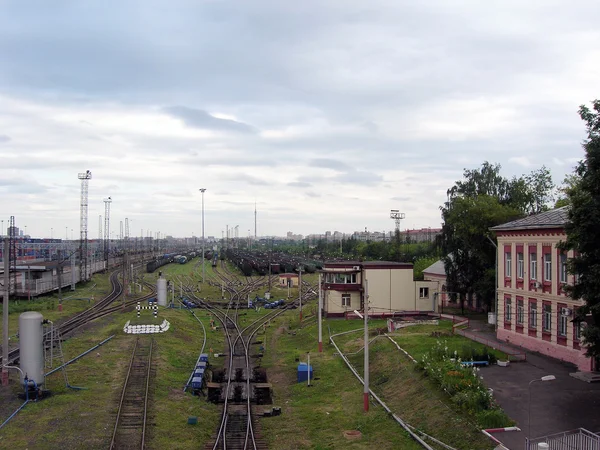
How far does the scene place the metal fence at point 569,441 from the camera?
43.8 feet

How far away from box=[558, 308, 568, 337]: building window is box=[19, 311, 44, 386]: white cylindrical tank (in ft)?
74.7

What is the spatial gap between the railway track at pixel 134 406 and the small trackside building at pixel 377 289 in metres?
19.0

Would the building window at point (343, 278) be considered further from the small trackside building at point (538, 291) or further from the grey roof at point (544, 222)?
the grey roof at point (544, 222)

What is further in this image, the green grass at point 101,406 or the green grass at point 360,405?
the green grass at point 101,406

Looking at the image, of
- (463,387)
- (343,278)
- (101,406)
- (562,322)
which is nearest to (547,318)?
(562,322)

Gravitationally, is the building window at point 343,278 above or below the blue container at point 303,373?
above

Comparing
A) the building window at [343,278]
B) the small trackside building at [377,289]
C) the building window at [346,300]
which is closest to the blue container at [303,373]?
the small trackside building at [377,289]

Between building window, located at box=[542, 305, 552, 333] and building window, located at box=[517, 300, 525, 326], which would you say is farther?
building window, located at box=[517, 300, 525, 326]

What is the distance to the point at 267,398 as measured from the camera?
2477cm

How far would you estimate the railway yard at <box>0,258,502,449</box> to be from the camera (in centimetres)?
1784

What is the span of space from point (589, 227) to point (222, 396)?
16.8 metres

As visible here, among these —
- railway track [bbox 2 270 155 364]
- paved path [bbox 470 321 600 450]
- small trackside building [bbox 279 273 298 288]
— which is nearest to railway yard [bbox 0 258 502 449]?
railway track [bbox 2 270 155 364]

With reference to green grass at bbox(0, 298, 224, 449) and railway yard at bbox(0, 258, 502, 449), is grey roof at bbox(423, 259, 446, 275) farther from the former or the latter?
green grass at bbox(0, 298, 224, 449)

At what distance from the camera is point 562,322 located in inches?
990
